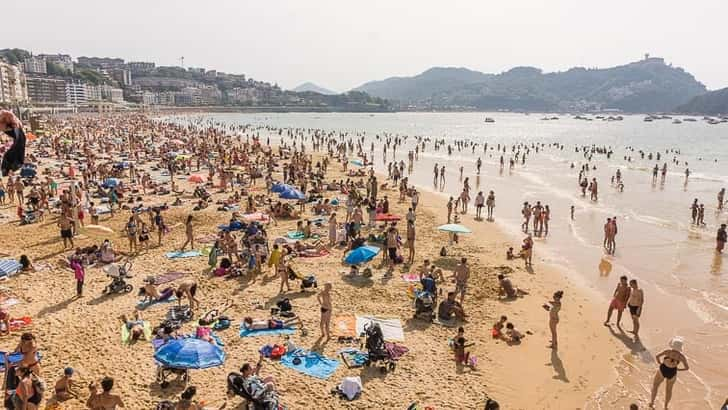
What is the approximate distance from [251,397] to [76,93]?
159694 mm

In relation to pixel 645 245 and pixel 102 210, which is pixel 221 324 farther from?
pixel 645 245

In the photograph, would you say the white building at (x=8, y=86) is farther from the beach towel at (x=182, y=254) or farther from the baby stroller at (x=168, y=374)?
the baby stroller at (x=168, y=374)

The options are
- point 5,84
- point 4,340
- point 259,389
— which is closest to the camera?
point 259,389

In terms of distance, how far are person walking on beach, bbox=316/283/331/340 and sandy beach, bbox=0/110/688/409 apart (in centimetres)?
21

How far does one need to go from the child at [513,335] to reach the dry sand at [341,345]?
0.16m

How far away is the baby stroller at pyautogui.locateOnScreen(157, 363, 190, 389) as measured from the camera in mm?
7287

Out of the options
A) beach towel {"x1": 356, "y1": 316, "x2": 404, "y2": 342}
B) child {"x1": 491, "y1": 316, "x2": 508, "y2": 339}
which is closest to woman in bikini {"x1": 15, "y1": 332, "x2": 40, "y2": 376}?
beach towel {"x1": 356, "y1": 316, "x2": 404, "y2": 342}

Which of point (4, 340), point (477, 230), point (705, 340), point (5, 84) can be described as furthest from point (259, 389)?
point (5, 84)

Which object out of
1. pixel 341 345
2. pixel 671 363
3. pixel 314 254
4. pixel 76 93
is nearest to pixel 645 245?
pixel 671 363

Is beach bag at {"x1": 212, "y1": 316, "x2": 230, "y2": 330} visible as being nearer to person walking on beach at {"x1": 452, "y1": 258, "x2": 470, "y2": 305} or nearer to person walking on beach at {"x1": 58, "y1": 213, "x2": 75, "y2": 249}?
person walking on beach at {"x1": 452, "y1": 258, "x2": 470, "y2": 305}

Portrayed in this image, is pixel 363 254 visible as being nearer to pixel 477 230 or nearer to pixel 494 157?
pixel 477 230

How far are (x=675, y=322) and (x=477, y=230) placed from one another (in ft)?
26.4

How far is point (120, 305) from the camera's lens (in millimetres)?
10102

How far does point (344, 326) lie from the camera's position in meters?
9.46
